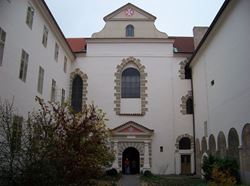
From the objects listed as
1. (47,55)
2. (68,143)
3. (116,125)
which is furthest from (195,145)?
(68,143)

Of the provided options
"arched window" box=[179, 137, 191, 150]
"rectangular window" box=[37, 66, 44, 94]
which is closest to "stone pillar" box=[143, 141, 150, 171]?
"arched window" box=[179, 137, 191, 150]

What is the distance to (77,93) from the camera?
23.8m

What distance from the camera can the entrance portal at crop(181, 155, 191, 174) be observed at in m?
22.1

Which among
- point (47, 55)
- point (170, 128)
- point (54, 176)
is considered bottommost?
point (54, 176)

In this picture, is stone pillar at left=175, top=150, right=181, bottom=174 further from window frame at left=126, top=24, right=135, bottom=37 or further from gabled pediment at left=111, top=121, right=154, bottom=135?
window frame at left=126, top=24, right=135, bottom=37

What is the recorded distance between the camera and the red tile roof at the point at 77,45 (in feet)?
82.5

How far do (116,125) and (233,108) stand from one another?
1022cm

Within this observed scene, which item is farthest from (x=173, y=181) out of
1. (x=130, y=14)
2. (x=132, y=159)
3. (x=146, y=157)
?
(x=130, y=14)

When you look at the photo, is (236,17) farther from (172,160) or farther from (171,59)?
(172,160)

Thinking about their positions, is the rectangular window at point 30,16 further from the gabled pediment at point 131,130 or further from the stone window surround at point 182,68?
the stone window surround at point 182,68

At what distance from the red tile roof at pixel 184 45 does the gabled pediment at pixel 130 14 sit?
3066 mm

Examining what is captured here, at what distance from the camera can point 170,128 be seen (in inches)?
Result: 892

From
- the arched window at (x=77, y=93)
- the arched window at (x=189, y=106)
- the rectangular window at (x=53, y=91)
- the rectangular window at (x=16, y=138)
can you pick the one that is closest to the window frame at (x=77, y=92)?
the arched window at (x=77, y=93)

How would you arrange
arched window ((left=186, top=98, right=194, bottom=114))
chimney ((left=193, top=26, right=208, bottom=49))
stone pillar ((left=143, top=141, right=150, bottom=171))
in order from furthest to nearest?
chimney ((left=193, top=26, right=208, bottom=49)) < arched window ((left=186, top=98, right=194, bottom=114)) < stone pillar ((left=143, top=141, right=150, bottom=171))
